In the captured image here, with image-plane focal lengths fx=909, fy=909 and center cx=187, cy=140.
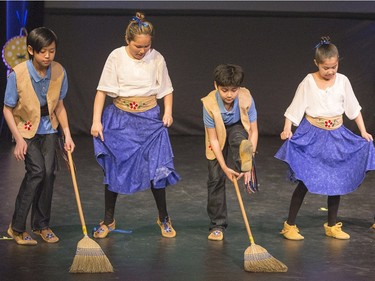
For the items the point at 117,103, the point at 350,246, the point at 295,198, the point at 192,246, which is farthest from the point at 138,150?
the point at 350,246

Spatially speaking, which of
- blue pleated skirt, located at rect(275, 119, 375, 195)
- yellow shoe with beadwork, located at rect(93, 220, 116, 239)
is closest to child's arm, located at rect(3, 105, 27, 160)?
yellow shoe with beadwork, located at rect(93, 220, 116, 239)

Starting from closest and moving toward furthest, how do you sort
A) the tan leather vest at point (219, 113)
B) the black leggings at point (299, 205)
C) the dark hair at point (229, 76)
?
1. the dark hair at point (229, 76)
2. the tan leather vest at point (219, 113)
3. the black leggings at point (299, 205)

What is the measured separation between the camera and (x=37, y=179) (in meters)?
4.64

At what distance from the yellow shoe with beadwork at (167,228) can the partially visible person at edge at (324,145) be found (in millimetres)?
615

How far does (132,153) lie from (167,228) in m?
0.46

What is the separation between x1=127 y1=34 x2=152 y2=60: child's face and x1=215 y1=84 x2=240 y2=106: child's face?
0.44 m

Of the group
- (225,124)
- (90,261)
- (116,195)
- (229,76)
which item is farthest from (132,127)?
(90,261)

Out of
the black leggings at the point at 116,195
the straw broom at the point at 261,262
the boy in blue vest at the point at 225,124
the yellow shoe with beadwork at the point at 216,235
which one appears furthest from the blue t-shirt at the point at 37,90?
the straw broom at the point at 261,262

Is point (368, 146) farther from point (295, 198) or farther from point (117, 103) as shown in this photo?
point (117, 103)

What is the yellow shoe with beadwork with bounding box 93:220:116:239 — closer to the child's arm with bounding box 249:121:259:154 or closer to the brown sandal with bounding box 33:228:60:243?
the brown sandal with bounding box 33:228:60:243

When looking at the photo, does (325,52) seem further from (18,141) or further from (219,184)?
(18,141)

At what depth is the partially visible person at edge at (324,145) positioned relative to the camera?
16.1ft

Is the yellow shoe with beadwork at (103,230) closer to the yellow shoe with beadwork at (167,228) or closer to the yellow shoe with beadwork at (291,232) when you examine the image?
the yellow shoe with beadwork at (167,228)

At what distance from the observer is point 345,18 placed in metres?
8.43
